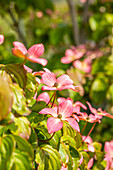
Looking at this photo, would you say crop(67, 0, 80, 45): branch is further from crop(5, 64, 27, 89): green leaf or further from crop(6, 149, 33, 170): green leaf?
crop(6, 149, 33, 170): green leaf

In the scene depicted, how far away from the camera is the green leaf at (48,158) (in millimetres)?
407

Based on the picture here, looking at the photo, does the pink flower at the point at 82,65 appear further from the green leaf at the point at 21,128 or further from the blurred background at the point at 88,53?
the green leaf at the point at 21,128

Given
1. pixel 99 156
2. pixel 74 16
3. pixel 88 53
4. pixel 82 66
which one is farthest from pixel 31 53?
pixel 74 16

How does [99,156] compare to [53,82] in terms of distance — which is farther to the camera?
[99,156]

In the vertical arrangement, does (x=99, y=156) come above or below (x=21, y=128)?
below

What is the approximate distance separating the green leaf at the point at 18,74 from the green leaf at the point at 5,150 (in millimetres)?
114

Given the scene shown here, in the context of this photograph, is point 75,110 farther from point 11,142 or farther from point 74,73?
point 74,73

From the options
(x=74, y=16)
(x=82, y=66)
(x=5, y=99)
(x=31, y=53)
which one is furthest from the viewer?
(x=74, y=16)

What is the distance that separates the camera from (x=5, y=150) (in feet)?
1.07

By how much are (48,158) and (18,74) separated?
0.18 metres

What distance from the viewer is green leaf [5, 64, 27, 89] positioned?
0.40 m

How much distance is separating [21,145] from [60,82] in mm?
173

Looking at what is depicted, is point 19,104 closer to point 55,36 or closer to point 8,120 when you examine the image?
point 8,120

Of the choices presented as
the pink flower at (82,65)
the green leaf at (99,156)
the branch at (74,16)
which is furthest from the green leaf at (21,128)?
the branch at (74,16)
